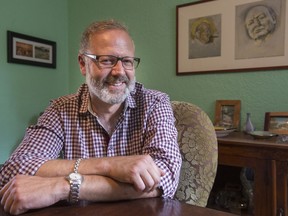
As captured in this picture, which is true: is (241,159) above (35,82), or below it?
below

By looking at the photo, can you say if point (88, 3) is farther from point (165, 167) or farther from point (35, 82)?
point (165, 167)

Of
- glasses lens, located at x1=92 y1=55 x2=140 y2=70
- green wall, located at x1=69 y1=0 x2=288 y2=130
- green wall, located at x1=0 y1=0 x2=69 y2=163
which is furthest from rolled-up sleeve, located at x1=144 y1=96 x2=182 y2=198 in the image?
green wall, located at x1=0 y1=0 x2=69 y2=163

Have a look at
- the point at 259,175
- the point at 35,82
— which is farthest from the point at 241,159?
the point at 35,82

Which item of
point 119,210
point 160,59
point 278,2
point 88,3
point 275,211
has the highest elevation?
point 88,3

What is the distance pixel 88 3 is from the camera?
2941 mm

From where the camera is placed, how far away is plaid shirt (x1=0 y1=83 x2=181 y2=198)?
1.05m

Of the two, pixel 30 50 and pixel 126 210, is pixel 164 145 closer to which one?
pixel 126 210

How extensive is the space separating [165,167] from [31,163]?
17.1 inches

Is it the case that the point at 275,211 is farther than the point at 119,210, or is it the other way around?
the point at 275,211

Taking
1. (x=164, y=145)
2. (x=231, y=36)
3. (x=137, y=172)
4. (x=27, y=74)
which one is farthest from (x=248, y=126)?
(x=27, y=74)

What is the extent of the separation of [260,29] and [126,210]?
1672 mm

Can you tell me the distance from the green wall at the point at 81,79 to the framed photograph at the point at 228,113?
0.04 metres

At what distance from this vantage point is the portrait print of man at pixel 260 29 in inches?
72.7

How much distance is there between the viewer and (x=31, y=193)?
0.73m
